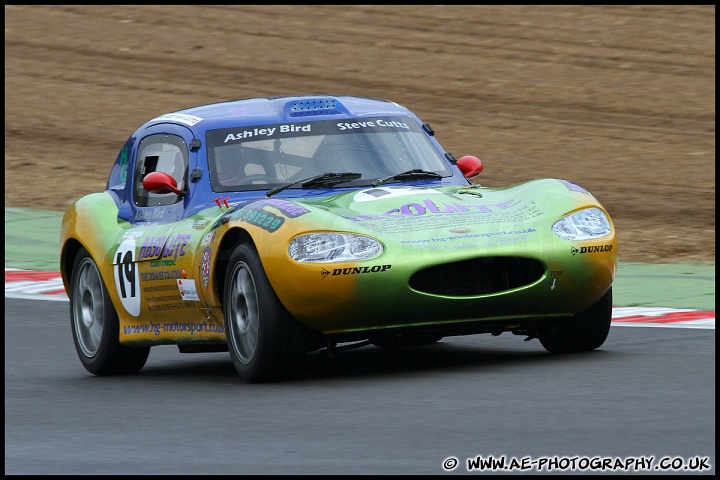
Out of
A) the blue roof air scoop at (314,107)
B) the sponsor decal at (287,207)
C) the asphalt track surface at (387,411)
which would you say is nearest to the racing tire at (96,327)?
the asphalt track surface at (387,411)

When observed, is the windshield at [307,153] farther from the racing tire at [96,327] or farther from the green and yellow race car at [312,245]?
the racing tire at [96,327]

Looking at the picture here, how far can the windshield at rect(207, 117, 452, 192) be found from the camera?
29.7ft

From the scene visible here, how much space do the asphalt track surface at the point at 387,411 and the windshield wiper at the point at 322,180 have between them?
1005 mm

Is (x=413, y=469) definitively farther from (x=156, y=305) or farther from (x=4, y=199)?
(x=4, y=199)

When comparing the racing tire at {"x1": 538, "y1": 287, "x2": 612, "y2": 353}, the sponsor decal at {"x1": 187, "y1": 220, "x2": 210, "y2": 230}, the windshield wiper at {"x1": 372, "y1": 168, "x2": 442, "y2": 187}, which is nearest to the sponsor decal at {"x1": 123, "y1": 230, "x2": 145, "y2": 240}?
the sponsor decal at {"x1": 187, "y1": 220, "x2": 210, "y2": 230}

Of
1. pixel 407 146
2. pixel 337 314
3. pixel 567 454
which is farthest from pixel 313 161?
pixel 567 454

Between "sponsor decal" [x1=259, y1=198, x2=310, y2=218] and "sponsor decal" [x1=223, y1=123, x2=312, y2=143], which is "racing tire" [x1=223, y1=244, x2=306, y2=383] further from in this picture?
"sponsor decal" [x1=223, y1=123, x2=312, y2=143]

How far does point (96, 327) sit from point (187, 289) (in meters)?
1.25

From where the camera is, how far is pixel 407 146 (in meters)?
9.44

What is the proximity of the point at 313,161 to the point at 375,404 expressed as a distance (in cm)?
230

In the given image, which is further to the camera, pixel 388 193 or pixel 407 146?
pixel 407 146

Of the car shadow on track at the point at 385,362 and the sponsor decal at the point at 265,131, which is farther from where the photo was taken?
the sponsor decal at the point at 265,131

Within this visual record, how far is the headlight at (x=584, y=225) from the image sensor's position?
8.13 m

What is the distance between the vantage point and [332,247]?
25.6ft
